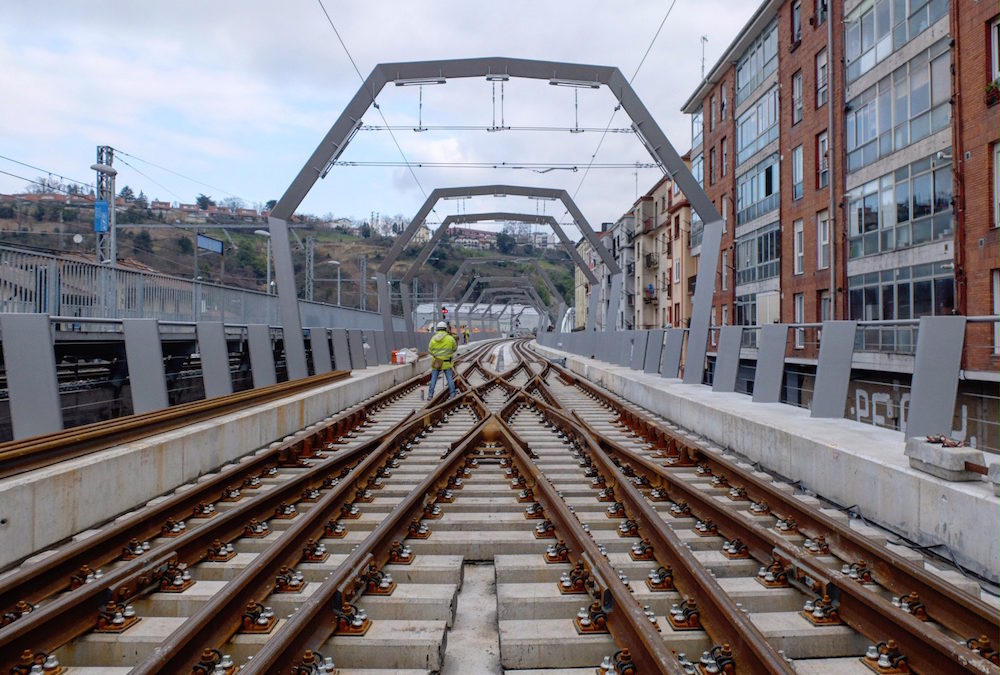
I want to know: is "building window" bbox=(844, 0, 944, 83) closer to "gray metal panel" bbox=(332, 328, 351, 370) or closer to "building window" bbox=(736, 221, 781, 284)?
"building window" bbox=(736, 221, 781, 284)

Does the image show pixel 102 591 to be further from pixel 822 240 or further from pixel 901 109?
pixel 822 240

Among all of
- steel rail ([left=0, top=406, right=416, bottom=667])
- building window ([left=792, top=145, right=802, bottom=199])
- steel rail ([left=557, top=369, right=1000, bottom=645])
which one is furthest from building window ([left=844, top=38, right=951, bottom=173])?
steel rail ([left=0, top=406, right=416, bottom=667])

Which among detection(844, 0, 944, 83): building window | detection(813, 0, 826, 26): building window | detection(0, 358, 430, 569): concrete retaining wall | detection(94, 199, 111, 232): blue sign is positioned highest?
detection(813, 0, 826, 26): building window

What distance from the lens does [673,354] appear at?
15.4 m

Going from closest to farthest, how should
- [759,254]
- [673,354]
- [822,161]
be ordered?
[673,354]
[822,161]
[759,254]

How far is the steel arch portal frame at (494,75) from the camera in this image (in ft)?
47.2

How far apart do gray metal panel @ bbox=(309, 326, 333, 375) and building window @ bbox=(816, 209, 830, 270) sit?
1997cm

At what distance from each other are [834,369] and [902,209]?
54.4 feet

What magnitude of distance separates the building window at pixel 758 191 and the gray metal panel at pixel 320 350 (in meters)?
23.0

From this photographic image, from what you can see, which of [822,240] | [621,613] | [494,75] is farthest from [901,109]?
[621,613]

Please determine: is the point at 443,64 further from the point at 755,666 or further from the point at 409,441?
the point at 755,666

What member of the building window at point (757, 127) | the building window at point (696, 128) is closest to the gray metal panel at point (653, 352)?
the building window at point (757, 127)

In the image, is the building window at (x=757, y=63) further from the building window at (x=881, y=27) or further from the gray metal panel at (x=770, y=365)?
the gray metal panel at (x=770, y=365)

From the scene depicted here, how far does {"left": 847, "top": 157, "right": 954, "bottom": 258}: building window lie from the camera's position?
20.2 m
